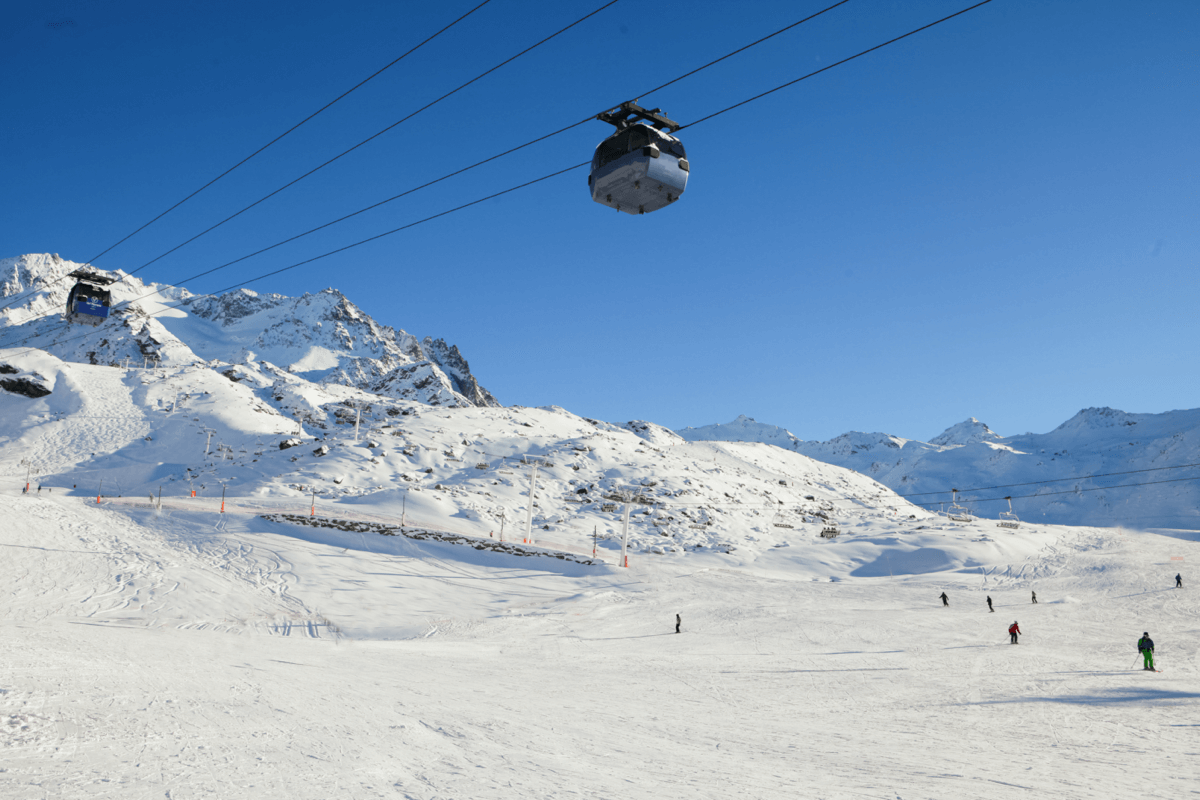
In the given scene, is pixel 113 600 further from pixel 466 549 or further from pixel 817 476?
pixel 817 476

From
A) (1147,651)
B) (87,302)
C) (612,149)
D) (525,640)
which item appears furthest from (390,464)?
(612,149)

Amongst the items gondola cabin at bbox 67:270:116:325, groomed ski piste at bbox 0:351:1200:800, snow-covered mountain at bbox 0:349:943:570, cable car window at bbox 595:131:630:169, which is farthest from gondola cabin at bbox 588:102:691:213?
snow-covered mountain at bbox 0:349:943:570

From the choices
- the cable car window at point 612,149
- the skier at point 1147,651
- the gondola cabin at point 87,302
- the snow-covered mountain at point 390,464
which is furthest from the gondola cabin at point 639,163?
the snow-covered mountain at point 390,464

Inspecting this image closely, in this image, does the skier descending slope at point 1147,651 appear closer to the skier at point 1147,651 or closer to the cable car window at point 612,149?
the skier at point 1147,651

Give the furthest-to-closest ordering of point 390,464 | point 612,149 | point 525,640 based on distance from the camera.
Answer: point 390,464 < point 525,640 < point 612,149

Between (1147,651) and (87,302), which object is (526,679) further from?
(87,302)

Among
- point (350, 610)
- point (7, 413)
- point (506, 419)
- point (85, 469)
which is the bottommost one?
point (350, 610)

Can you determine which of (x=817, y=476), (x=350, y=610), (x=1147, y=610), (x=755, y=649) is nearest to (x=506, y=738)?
(x=755, y=649)
